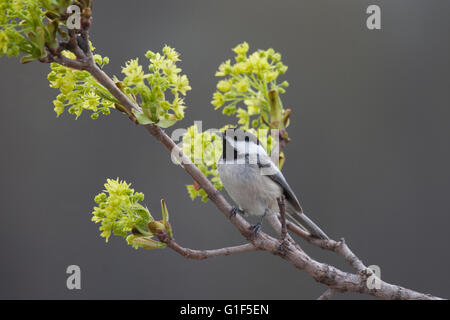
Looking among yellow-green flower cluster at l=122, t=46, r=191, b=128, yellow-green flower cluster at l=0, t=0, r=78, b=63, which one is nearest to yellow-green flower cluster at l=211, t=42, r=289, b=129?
yellow-green flower cluster at l=122, t=46, r=191, b=128

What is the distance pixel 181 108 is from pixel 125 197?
16 cm

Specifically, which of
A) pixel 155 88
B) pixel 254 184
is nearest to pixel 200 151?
pixel 155 88

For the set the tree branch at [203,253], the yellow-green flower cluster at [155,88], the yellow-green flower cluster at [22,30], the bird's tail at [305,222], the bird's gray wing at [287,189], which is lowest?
the tree branch at [203,253]

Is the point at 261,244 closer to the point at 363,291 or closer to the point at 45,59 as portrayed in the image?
the point at 363,291

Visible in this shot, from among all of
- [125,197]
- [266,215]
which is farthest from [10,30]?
[266,215]

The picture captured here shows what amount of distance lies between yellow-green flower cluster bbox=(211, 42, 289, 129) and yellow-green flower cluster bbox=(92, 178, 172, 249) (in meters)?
0.20

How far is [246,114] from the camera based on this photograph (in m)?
0.66

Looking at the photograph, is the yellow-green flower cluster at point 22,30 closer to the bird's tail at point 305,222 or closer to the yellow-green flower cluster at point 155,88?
the yellow-green flower cluster at point 155,88

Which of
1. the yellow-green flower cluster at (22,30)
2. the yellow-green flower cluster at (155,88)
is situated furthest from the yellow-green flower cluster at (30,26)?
the yellow-green flower cluster at (155,88)

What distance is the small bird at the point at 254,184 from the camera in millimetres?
990

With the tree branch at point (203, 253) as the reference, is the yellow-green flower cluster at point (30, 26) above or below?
above

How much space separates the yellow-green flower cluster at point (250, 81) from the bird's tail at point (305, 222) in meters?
0.33

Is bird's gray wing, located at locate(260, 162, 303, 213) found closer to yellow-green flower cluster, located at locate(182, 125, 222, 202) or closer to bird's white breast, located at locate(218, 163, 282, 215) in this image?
bird's white breast, located at locate(218, 163, 282, 215)

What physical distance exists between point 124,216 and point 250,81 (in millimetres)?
278
